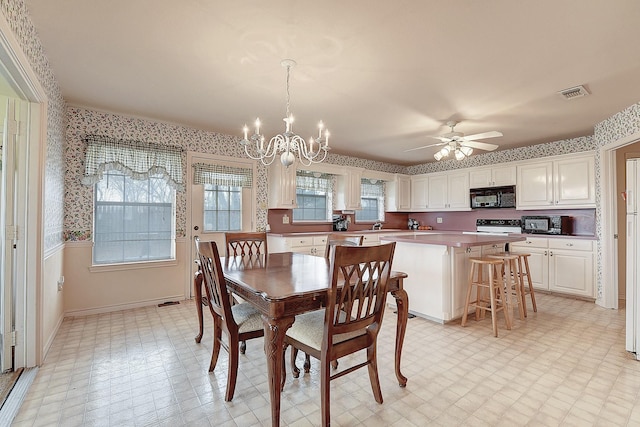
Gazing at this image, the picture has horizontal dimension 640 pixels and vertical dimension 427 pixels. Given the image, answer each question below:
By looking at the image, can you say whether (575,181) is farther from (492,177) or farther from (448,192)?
(448,192)

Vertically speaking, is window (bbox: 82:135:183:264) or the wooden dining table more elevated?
window (bbox: 82:135:183:264)

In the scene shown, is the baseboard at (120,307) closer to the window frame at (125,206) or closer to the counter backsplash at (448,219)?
the window frame at (125,206)

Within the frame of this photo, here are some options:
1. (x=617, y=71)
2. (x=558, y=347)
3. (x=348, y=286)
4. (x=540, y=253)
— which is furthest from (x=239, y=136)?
(x=540, y=253)

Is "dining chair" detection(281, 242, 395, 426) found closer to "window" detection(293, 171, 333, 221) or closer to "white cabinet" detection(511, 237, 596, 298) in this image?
"window" detection(293, 171, 333, 221)

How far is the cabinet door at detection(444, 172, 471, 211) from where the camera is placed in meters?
5.58

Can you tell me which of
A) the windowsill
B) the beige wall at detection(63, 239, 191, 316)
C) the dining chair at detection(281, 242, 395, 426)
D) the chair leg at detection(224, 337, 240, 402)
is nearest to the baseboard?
the beige wall at detection(63, 239, 191, 316)

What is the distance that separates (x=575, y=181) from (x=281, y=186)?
425cm

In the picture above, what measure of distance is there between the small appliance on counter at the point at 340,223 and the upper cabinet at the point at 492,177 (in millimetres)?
2421

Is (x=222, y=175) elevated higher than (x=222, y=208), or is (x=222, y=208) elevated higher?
(x=222, y=175)

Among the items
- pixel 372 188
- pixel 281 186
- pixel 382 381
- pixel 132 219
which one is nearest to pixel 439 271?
pixel 382 381

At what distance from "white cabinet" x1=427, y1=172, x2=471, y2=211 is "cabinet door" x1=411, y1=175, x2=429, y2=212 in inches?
3.2

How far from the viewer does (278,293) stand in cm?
153

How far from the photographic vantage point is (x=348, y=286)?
158cm

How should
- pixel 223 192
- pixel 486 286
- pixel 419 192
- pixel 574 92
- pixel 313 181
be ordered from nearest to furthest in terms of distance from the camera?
pixel 574 92, pixel 486 286, pixel 223 192, pixel 313 181, pixel 419 192
